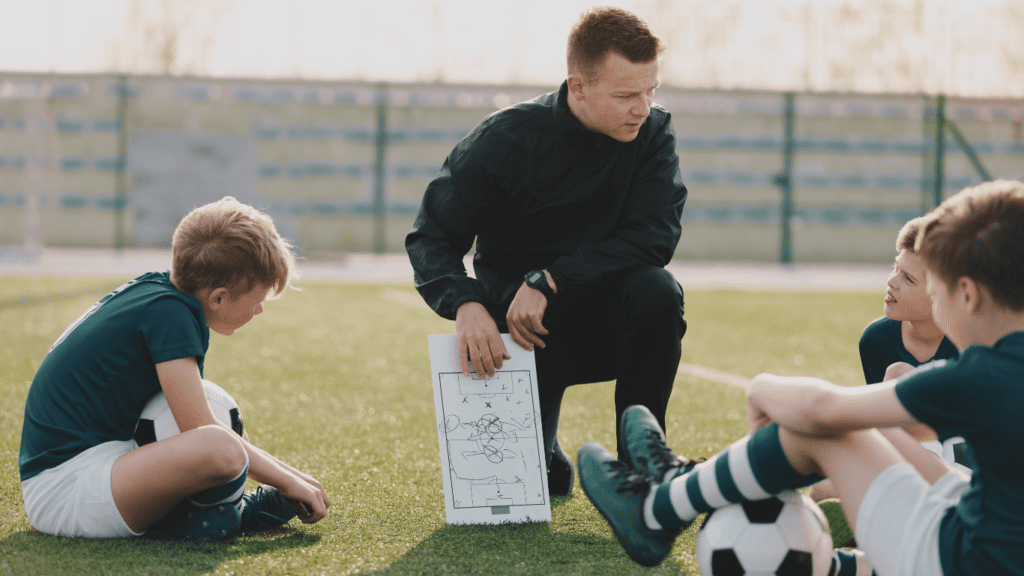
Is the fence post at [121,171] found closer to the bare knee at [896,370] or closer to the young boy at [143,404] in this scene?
the young boy at [143,404]

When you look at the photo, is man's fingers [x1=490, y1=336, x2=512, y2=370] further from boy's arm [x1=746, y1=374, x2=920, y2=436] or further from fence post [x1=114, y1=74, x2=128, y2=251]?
fence post [x1=114, y1=74, x2=128, y2=251]

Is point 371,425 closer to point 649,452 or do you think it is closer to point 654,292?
point 654,292

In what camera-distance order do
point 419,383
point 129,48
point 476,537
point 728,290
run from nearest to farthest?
point 476,537
point 419,383
point 728,290
point 129,48

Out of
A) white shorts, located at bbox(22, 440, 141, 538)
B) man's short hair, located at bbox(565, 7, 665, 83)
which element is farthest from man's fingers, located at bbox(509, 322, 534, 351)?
white shorts, located at bbox(22, 440, 141, 538)

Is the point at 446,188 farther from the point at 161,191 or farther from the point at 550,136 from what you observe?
the point at 161,191

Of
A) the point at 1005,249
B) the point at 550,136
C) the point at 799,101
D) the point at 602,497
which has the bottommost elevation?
the point at 602,497

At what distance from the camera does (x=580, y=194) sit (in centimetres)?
264

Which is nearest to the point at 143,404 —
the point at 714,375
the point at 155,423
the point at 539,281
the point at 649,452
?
the point at 155,423

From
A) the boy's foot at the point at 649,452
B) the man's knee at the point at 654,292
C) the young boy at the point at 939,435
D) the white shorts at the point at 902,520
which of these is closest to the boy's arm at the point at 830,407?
the young boy at the point at 939,435

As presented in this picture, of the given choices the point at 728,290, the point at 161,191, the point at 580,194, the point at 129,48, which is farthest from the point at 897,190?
the point at 580,194

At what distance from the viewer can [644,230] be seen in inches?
102

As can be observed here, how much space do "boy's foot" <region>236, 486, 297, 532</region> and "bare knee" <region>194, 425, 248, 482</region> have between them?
23cm

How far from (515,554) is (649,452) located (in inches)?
16.6

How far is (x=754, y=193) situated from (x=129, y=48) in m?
13.4
